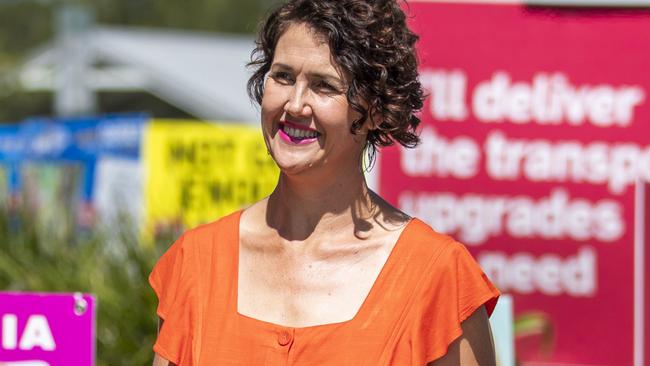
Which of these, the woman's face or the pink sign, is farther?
the pink sign

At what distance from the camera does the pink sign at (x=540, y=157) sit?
5062mm

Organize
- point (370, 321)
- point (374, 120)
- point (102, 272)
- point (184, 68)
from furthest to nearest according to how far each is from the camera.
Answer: point (184, 68) → point (102, 272) → point (374, 120) → point (370, 321)

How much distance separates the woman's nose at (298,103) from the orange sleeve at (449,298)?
40 cm

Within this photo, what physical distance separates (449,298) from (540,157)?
8.90 feet

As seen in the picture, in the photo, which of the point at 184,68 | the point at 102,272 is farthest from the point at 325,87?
the point at 184,68

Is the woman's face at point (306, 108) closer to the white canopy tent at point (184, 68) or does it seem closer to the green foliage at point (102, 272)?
the green foliage at point (102, 272)

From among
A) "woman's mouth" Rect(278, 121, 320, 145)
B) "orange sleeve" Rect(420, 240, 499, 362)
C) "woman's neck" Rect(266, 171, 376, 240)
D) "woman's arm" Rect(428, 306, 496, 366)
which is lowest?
"woman's arm" Rect(428, 306, 496, 366)

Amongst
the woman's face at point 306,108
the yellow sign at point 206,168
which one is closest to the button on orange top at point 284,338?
the woman's face at point 306,108

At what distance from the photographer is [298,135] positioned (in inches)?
101

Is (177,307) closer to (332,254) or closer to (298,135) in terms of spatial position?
(332,254)

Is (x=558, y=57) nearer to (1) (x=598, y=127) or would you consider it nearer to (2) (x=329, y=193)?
(1) (x=598, y=127)

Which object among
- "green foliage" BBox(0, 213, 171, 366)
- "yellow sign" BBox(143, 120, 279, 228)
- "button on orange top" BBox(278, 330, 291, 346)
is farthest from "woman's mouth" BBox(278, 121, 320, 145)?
"yellow sign" BBox(143, 120, 279, 228)

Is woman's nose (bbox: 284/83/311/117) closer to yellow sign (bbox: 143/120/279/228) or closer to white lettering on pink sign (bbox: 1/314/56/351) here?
white lettering on pink sign (bbox: 1/314/56/351)

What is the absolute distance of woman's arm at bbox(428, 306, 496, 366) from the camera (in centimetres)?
254
